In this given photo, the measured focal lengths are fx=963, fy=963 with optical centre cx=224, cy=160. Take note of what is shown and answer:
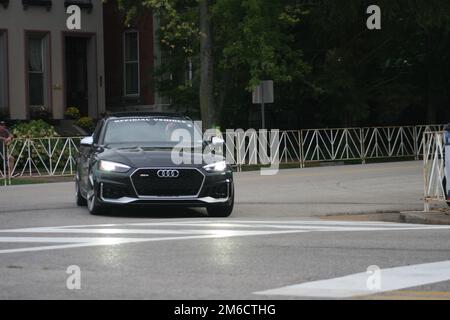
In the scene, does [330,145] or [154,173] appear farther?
[330,145]

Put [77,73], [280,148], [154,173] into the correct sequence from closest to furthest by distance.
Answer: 1. [154,173]
2. [280,148]
3. [77,73]

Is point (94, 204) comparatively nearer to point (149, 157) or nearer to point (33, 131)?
point (149, 157)

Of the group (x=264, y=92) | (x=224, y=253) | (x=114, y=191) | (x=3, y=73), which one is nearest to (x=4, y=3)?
(x=3, y=73)

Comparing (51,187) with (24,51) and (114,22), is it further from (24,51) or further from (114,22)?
(114,22)

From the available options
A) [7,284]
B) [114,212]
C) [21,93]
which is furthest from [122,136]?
[21,93]

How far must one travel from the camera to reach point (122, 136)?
1581 centimetres

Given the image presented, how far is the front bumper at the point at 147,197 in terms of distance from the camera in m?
14.4

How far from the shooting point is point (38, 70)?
1465 inches

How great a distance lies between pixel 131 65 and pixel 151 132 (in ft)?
85.7

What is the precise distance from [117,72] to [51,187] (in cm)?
1933

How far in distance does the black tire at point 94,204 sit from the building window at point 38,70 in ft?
73.5

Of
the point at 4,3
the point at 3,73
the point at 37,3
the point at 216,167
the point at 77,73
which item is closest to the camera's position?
the point at 216,167

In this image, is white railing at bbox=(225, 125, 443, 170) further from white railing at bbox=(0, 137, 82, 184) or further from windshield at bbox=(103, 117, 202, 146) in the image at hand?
windshield at bbox=(103, 117, 202, 146)

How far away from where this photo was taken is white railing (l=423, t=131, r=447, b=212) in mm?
15391
